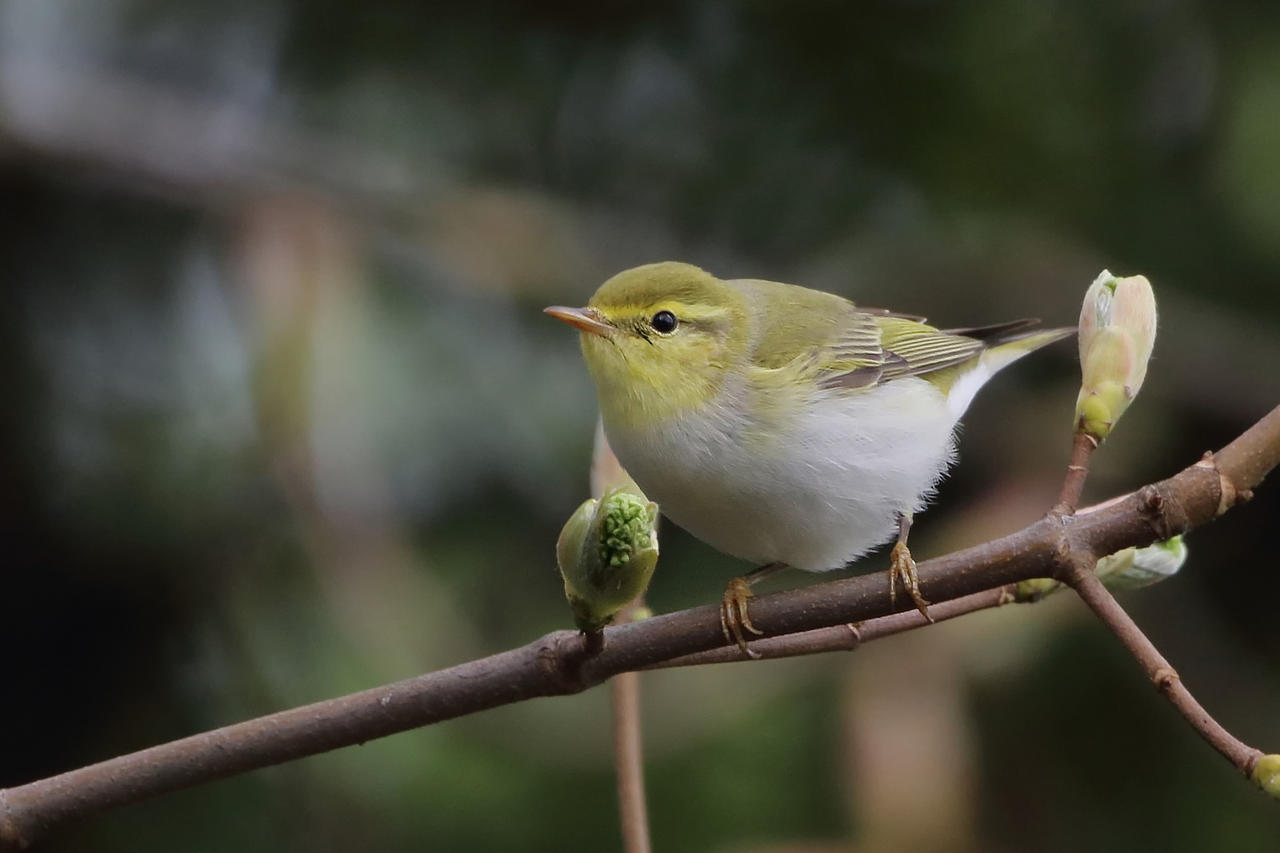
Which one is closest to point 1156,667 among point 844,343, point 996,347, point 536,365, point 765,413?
point 765,413

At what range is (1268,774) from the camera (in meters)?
0.87

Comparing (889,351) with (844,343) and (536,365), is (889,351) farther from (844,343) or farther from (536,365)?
(536,365)

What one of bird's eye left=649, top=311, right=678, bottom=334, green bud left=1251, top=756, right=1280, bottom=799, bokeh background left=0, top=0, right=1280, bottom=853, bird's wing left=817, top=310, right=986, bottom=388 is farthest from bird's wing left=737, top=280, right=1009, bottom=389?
green bud left=1251, top=756, right=1280, bottom=799

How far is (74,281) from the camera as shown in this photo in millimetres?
2193

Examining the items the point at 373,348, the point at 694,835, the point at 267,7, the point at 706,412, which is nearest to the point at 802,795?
the point at 694,835

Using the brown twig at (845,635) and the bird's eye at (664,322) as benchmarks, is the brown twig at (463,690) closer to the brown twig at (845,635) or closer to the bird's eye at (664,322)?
the brown twig at (845,635)

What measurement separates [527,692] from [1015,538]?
1.38 feet

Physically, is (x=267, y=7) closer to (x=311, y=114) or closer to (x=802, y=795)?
(x=311, y=114)

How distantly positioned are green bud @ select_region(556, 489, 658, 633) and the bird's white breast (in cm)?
50

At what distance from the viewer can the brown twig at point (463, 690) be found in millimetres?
1010

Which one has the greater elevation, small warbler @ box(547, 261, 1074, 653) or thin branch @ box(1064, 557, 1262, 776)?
small warbler @ box(547, 261, 1074, 653)

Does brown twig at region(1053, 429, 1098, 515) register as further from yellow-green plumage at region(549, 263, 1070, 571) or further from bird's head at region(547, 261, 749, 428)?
bird's head at region(547, 261, 749, 428)

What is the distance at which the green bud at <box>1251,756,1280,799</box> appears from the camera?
0.87m

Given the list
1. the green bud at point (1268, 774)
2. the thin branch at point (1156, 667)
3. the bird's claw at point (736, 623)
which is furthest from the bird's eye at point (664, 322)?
the green bud at point (1268, 774)
